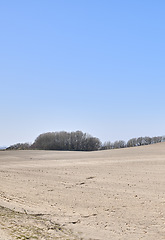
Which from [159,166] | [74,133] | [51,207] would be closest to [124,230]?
[51,207]

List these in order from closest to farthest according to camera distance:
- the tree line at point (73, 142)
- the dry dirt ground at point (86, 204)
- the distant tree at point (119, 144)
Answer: the dry dirt ground at point (86, 204)
the tree line at point (73, 142)
the distant tree at point (119, 144)

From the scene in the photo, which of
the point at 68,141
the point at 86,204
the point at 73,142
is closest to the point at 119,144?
the point at 73,142

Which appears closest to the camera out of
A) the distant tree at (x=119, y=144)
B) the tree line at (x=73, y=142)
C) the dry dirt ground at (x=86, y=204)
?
the dry dirt ground at (x=86, y=204)

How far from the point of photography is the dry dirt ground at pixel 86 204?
678cm

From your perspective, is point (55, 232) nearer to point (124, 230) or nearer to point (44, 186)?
point (124, 230)

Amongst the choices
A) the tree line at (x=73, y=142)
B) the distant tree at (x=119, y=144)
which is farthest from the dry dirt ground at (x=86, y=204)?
the distant tree at (x=119, y=144)

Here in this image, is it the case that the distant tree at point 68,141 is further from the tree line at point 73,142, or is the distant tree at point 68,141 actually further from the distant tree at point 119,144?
the distant tree at point 119,144

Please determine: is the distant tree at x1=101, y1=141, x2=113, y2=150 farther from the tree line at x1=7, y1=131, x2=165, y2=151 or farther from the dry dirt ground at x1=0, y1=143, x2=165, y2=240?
the dry dirt ground at x1=0, y1=143, x2=165, y2=240

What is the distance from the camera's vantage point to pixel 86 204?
30.6 feet

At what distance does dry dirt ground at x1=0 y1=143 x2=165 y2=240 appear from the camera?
22.2 ft

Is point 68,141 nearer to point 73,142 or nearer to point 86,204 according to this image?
point 73,142

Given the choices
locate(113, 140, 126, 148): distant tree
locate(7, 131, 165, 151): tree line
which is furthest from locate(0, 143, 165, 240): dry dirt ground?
locate(113, 140, 126, 148): distant tree

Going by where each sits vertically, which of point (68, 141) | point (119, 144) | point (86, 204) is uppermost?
point (68, 141)

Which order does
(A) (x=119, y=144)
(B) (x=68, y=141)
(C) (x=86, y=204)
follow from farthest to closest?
(A) (x=119, y=144) < (B) (x=68, y=141) < (C) (x=86, y=204)
